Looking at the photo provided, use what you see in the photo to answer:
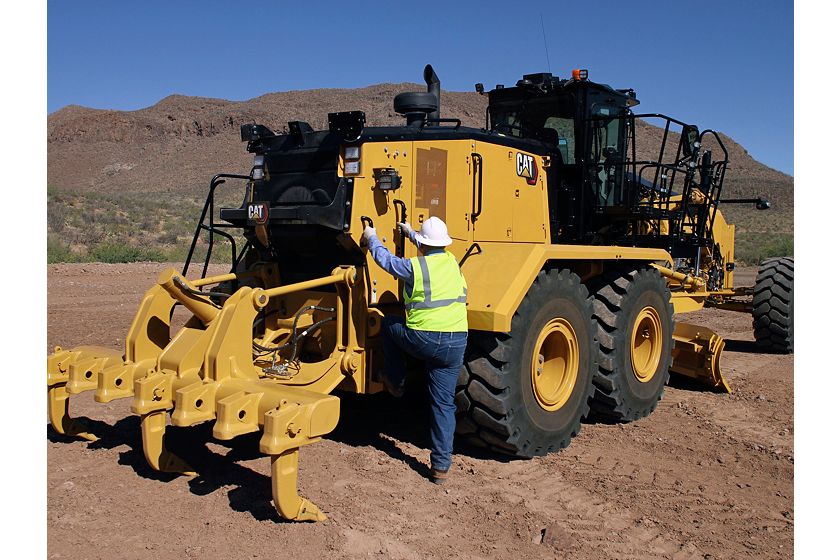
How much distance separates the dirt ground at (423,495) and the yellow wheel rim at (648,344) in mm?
539

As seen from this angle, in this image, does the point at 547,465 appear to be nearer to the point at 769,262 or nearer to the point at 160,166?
the point at 769,262

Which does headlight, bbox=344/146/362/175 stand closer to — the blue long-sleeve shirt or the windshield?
the blue long-sleeve shirt

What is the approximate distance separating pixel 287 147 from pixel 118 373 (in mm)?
2119

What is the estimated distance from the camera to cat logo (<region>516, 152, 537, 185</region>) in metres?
6.09

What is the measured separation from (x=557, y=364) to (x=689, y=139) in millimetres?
2792

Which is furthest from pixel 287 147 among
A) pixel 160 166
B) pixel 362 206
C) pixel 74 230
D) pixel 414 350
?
pixel 160 166

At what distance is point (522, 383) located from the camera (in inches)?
209

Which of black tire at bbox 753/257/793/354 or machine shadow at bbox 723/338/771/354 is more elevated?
black tire at bbox 753/257/793/354

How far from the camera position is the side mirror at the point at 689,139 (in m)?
7.07

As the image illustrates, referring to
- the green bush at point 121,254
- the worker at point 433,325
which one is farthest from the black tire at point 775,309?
the green bush at point 121,254

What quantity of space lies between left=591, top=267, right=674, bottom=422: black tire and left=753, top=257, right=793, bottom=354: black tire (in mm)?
3688

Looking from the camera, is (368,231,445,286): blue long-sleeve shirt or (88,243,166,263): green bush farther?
(88,243,166,263): green bush

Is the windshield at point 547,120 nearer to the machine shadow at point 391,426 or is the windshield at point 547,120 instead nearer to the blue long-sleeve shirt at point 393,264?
the blue long-sleeve shirt at point 393,264

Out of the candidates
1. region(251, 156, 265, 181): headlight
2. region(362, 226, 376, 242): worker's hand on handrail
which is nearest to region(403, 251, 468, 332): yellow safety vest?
region(362, 226, 376, 242): worker's hand on handrail
